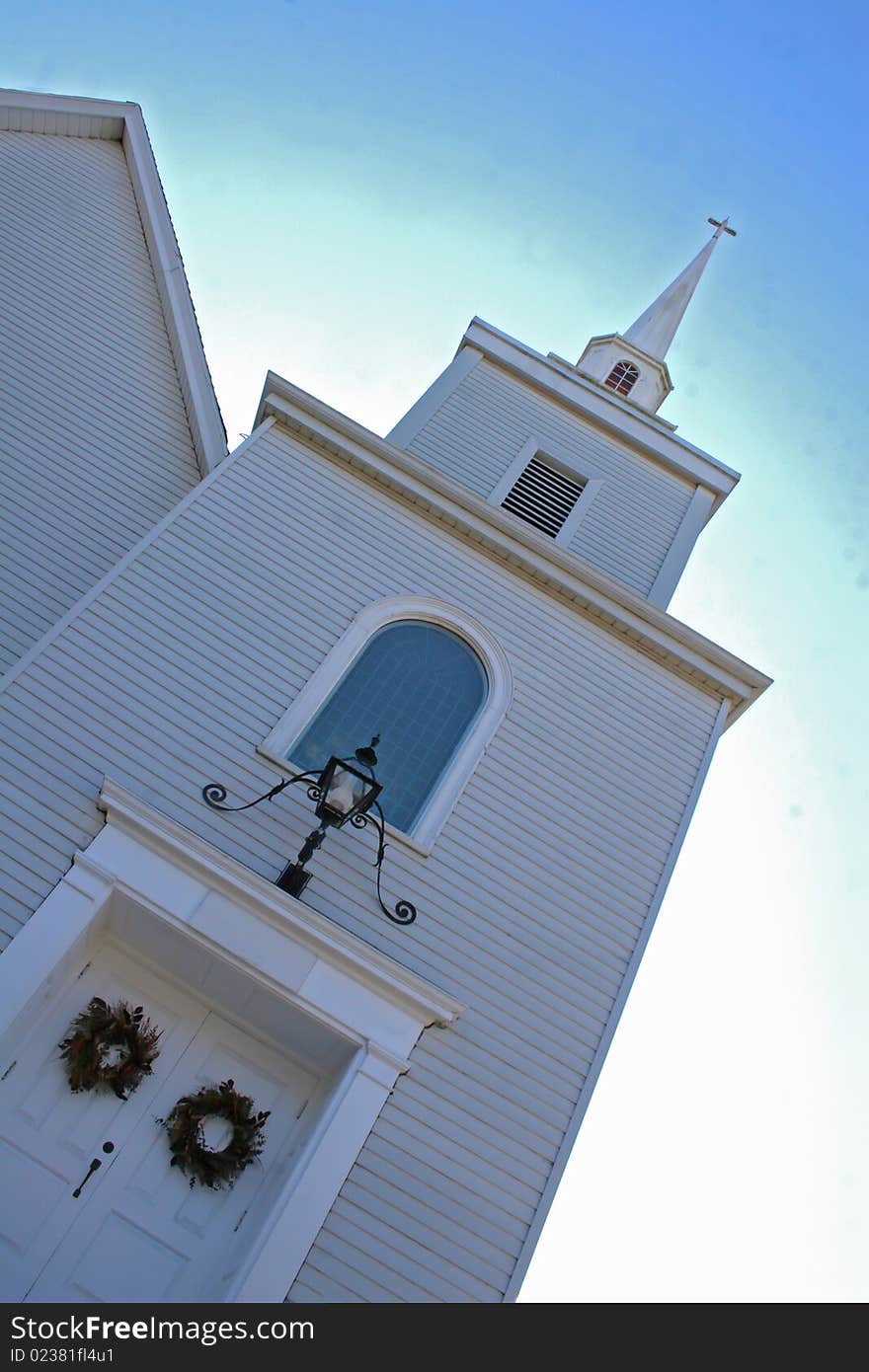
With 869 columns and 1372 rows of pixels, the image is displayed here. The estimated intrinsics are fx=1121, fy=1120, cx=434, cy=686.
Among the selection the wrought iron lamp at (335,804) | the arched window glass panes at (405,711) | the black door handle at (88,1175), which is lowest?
the black door handle at (88,1175)

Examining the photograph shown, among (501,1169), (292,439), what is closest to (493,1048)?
(501,1169)

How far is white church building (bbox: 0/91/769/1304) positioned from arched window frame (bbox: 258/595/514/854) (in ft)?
0.09

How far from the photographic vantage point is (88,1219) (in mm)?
6004

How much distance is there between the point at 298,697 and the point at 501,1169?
130 inches

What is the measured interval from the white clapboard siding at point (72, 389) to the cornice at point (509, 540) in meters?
1.50

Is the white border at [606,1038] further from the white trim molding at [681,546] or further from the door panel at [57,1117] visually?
the door panel at [57,1117]

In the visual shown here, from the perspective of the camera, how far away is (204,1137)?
6.44m

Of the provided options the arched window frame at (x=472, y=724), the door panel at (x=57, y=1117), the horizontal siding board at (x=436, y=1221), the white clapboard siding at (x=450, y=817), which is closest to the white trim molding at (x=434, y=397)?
the white clapboard siding at (x=450, y=817)

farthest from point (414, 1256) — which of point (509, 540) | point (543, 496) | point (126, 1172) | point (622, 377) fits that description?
point (622, 377)

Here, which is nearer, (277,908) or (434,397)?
(277,908)

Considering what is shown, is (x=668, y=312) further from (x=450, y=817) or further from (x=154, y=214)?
(x=450, y=817)

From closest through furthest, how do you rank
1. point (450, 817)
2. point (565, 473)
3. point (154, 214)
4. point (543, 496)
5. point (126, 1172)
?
point (126, 1172) < point (450, 817) < point (543, 496) < point (565, 473) < point (154, 214)

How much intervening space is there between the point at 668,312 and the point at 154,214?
280 inches

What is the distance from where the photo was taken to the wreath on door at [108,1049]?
6.36 metres
